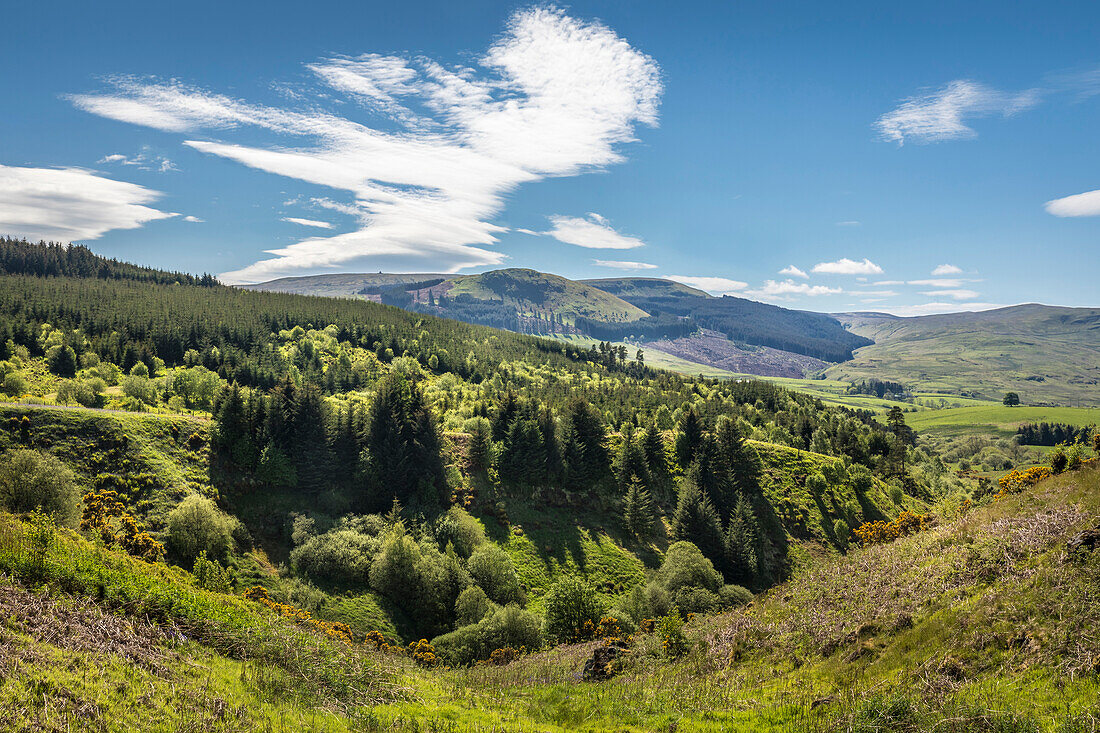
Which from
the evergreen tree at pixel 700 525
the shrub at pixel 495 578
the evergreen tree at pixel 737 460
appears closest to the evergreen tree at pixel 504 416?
the shrub at pixel 495 578

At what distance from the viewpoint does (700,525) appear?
6950 cm

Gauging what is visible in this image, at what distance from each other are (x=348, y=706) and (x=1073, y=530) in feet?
99.7

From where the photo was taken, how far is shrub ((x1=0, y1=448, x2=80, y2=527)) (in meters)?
39.1

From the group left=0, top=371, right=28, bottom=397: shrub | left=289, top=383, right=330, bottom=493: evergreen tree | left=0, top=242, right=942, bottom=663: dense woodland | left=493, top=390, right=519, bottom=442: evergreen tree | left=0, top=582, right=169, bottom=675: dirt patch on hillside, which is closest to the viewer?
left=0, top=582, right=169, bottom=675: dirt patch on hillside

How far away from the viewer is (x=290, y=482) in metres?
67.1

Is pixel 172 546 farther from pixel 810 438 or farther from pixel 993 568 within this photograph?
pixel 810 438

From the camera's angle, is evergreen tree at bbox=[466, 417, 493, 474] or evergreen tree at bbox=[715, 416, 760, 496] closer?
evergreen tree at bbox=[466, 417, 493, 474]

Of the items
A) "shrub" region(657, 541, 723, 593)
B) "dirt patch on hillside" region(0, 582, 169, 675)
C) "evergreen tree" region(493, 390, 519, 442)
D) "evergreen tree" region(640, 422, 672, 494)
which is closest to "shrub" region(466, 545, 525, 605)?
"shrub" region(657, 541, 723, 593)

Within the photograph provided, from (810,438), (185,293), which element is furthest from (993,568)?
(185,293)

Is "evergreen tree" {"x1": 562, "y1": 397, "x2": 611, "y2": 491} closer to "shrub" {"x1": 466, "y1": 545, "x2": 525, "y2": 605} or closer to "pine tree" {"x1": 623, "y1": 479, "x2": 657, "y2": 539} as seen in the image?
"pine tree" {"x1": 623, "y1": 479, "x2": 657, "y2": 539}

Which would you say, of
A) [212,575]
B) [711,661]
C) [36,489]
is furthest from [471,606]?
[36,489]

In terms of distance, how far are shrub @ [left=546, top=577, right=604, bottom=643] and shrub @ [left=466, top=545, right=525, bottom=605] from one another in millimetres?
9524

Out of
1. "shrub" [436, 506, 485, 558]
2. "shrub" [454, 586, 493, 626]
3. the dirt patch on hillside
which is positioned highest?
the dirt patch on hillside

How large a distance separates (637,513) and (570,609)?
102 feet
